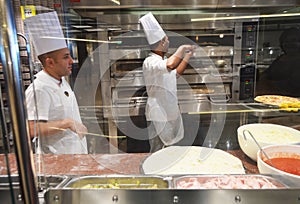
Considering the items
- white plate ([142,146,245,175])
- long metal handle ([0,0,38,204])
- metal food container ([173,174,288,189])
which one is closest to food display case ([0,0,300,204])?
white plate ([142,146,245,175])

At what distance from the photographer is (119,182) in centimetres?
66

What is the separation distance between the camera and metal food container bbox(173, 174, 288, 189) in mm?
→ 605

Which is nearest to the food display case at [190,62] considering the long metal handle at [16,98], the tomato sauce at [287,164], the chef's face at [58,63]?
the chef's face at [58,63]

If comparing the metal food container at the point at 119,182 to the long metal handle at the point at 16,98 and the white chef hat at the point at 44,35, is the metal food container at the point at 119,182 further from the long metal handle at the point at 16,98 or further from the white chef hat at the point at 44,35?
the white chef hat at the point at 44,35

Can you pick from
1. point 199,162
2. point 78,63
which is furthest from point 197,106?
point 199,162

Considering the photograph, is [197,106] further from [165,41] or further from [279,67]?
[279,67]

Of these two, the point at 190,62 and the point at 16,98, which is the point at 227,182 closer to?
the point at 16,98

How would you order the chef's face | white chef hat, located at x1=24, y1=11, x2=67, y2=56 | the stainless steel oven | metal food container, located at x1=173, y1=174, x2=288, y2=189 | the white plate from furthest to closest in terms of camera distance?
the stainless steel oven
the chef's face
white chef hat, located at x1=24, y1=11, x2=67, y2=56
the white plate
metal food container, located at x1=173, y1=174, x2=288, y2=189

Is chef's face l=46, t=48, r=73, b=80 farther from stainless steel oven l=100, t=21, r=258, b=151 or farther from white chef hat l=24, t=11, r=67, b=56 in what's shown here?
stainless steel oven l=100, t=21, r=258, b=151

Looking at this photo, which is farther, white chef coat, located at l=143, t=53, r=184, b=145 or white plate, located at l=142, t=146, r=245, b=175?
white chef coat, located at l=143, t=53, r=184, b=145

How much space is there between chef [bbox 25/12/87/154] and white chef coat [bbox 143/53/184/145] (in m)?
0.70

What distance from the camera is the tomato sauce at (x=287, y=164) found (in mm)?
684

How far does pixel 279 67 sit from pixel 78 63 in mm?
1823

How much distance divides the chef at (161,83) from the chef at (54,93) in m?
0.71
